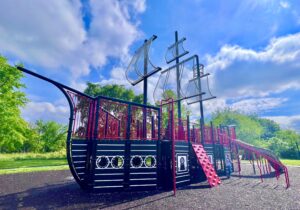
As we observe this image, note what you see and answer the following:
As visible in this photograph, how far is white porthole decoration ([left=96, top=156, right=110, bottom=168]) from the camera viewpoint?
6.90 m

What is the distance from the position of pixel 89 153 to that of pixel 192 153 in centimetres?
541

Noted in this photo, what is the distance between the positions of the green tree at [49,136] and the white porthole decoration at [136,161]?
39.3 m

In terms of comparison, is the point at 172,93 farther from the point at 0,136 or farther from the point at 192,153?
the point at 0,136

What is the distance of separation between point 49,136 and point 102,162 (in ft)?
165

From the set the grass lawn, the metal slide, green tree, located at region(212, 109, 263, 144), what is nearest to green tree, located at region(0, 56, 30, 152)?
the grass lawn

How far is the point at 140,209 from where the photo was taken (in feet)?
17.5

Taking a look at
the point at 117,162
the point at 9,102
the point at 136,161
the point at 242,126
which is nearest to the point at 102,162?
the point at 117,162

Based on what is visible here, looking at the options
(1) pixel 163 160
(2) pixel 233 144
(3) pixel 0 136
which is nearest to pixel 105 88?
(3) pixel 0 136

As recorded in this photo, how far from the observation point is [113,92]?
29281mm

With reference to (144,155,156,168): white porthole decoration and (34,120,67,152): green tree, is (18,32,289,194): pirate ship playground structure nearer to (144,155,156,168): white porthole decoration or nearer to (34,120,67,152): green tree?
(144,155,156,168): white porthole decoration

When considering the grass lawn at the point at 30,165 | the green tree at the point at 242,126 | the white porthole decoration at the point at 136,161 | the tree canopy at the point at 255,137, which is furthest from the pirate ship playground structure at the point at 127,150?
the green tree at the point at 242,126

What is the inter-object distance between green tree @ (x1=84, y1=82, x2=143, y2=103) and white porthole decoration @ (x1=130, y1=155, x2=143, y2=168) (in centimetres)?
2167

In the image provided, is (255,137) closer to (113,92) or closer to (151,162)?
(113,92)

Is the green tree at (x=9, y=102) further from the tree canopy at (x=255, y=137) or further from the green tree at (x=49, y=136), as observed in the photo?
the tree canopy at (x=255, y=137)
